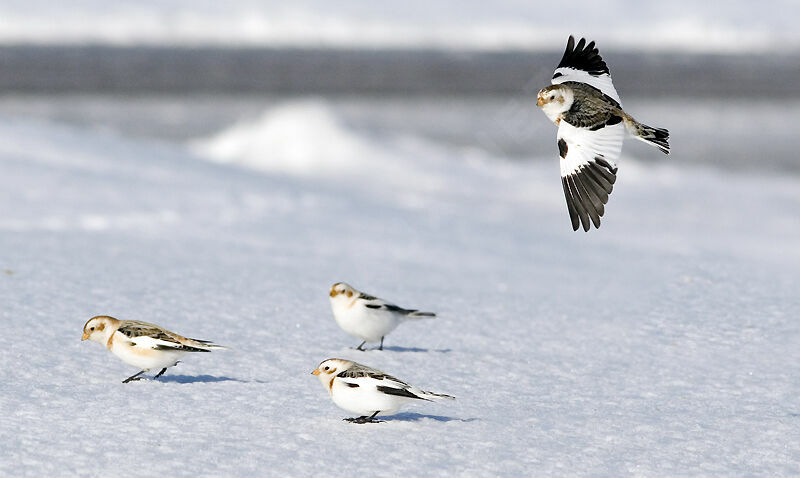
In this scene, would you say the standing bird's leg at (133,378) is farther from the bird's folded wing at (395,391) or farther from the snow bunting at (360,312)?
the bird's folded wing at (395,391)

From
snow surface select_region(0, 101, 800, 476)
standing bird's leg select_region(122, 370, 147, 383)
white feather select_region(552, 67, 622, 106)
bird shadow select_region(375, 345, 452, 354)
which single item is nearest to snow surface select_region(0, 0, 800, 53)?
snow surface select_region(0, 101, 800, 476)

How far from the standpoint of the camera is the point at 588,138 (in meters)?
4.27

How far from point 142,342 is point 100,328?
11.0 inches

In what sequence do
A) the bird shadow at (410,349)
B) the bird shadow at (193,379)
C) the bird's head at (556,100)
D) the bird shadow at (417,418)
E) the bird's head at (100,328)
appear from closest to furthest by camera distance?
the bird's head at (556,100), the bird shadow at (417,418), the bird's head at (100,328), the bird shadow at (193,379), the bird shadow at (410,349)

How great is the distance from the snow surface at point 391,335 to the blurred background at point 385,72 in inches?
137

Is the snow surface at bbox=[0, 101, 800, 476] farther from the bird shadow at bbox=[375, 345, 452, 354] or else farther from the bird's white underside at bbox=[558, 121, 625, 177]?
the bird's white underside at bbox=[558, 121, 625, 177]

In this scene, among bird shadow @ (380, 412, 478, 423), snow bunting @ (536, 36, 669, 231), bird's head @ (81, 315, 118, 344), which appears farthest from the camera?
bird's head @ (81, 315, 118, 344)

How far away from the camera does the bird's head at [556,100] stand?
426 cm

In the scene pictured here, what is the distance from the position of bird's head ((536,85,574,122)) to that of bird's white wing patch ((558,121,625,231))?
0.10 meters

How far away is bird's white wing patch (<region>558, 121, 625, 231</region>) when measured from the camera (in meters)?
4.17

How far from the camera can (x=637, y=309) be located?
24.9ft

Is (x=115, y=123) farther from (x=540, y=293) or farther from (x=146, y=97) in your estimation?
(x=540, y=293)

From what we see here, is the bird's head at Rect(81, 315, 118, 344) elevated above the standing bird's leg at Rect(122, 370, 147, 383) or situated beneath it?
elevated above

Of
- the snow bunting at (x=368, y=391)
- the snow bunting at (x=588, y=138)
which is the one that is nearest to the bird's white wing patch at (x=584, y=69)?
the snow bunting at (x=588, y=138)
